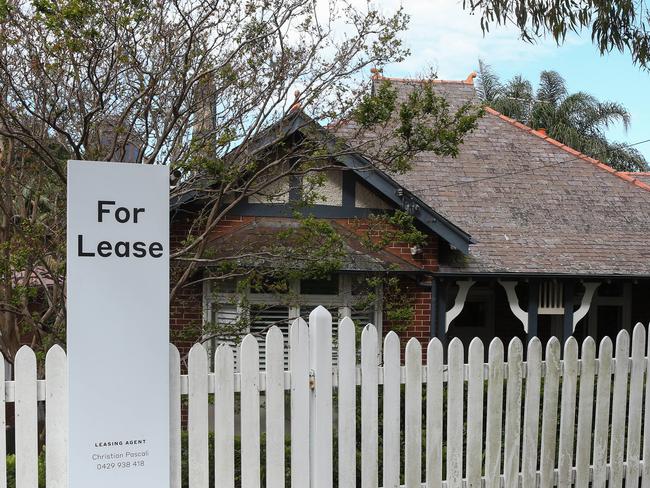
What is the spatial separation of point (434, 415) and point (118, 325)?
208cm

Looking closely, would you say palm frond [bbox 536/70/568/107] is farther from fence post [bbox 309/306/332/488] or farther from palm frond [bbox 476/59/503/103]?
fence post [bbox 309/306/332/488]

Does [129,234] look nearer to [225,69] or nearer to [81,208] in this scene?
[81,208]

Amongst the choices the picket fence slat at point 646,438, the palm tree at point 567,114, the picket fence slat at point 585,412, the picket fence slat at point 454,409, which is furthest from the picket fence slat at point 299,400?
the palm tree at point 567,114

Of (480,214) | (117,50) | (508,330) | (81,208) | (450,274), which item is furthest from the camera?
(508,330)

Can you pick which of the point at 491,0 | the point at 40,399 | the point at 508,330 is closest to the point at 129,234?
the point at 40,399

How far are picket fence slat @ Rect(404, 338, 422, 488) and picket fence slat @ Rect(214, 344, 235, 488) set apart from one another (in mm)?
1130

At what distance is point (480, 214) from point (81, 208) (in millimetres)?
8543

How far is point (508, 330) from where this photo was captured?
13.8m

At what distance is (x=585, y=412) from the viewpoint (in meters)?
5.35

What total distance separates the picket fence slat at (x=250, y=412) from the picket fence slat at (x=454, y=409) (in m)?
1.30

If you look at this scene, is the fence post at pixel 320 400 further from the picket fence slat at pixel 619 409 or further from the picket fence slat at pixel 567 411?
the picket fence slat at pixel 619 409

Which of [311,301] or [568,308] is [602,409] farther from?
[568,308]

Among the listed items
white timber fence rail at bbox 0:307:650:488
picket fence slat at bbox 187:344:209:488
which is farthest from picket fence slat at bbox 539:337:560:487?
picket fence slat at bbox 187:344:209:488

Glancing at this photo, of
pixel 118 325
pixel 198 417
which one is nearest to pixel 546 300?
pixel 198 417
